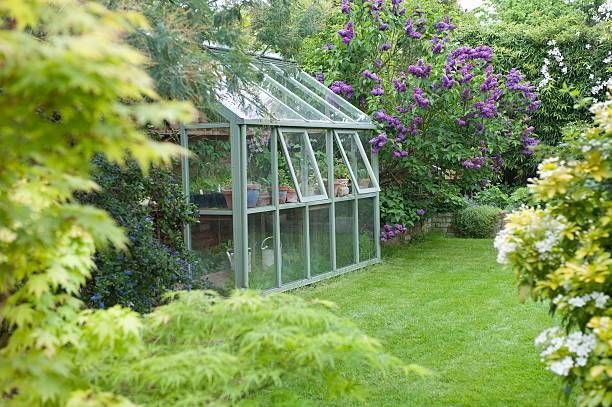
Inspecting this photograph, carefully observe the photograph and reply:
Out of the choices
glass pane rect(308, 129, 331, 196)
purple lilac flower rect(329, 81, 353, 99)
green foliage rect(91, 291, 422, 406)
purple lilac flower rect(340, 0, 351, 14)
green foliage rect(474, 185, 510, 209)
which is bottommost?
green foliage rect(474, 185, 510, 209)

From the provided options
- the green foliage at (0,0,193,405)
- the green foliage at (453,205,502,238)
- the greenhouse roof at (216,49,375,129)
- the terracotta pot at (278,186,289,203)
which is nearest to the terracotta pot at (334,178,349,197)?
the greenhouse roof at (216,49,375,129)

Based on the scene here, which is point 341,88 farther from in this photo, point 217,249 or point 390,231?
point 217,249

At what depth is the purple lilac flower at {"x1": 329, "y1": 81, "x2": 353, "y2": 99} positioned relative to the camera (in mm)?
11180

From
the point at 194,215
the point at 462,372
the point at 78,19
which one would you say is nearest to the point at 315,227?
the point at 194,215

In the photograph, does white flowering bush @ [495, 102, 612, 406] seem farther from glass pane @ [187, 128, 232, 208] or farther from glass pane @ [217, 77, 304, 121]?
glass pane @ [187, 128, 232, 208]

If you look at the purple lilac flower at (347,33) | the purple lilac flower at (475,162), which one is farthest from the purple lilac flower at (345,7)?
the purple lilac flower at (475,162)

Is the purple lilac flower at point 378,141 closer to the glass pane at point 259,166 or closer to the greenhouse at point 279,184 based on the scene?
the greenhouse at point 279,184

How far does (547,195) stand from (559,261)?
1.28ft

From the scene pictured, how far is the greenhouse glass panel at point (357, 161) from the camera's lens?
32.6 feet

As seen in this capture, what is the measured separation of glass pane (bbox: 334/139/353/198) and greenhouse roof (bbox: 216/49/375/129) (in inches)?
16.1

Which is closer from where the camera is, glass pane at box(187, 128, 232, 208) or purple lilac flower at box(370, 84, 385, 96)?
glass pane at box(187, 128, 232, 208)

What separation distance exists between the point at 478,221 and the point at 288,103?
5377 millimetres

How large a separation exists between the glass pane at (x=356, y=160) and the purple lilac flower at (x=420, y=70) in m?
1.50

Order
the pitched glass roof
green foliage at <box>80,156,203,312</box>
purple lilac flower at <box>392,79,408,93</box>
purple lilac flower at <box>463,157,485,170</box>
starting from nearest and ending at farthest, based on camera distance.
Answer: green foliage at <box>80,156,203,312</box> → the pitched glass roof → purple lilac flower at <box>392,79,408,93</box> → purple lilac flower at <box>463,157,485,170</box>
